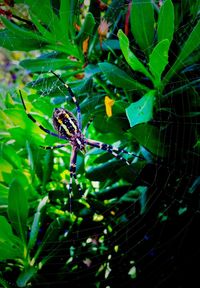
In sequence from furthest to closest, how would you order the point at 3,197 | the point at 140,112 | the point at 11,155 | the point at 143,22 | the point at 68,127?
the point at 68,127 < the point at 11,155 < the point at 3,197 < the point at 143,22 < the point at 140,112

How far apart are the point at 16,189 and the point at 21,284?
1.00 ft

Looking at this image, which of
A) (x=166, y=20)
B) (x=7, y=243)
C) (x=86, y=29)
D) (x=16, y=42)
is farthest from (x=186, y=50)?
(x=7, y=243)

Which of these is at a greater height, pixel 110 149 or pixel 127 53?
pixel 127 53

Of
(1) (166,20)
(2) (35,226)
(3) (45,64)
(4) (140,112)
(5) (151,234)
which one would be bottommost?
(5) (151,234)

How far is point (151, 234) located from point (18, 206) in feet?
1.72

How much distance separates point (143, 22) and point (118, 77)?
19 centimetres

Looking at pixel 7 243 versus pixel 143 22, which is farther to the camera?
pixel 7 243

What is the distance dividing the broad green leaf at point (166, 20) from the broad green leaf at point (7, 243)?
2.60ft

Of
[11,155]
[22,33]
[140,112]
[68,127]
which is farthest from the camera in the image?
[68,127]

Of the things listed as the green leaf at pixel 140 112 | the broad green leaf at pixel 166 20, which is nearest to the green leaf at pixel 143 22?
the broad green leaf at pixel 166 20

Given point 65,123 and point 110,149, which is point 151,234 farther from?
point 65,123

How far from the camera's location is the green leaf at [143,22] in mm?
962

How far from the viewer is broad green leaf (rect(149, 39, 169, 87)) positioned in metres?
0.83

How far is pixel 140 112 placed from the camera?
884 millimetres
